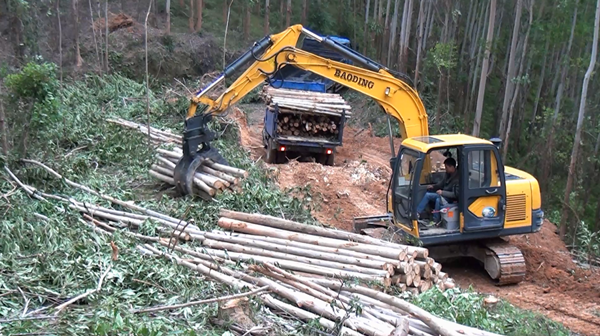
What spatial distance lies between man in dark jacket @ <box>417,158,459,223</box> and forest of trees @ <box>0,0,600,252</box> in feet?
30.2

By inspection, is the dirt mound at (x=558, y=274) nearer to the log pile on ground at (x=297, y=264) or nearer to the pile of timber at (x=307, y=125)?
the log pile on ground at (x=297, y=264)

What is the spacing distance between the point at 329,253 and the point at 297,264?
50cm

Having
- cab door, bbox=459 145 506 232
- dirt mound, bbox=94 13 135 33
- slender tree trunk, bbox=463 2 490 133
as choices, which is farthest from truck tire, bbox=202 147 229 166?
dirt mound, bbox=94 13 135 33

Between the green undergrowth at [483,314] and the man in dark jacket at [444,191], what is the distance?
2.05m

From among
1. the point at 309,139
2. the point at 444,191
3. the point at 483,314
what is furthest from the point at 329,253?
the point at 309,139

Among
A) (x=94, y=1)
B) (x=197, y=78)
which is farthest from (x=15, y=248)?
(x=94, y=1)

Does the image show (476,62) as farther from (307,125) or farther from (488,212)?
(488,212)

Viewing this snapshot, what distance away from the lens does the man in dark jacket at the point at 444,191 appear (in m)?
9.56

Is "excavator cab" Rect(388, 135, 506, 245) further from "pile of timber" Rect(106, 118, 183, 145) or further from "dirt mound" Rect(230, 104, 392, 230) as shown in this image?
"pile of timber" Rect(106, 118, 183, 145)

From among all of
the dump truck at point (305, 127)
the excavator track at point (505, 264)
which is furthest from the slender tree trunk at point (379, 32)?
the excavator track at point (505, 264)

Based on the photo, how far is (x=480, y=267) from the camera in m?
10.7

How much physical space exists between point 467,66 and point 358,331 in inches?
1119

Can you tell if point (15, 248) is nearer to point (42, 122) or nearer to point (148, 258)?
point (148, 258)

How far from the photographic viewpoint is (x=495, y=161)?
Result: 9.55 meters
